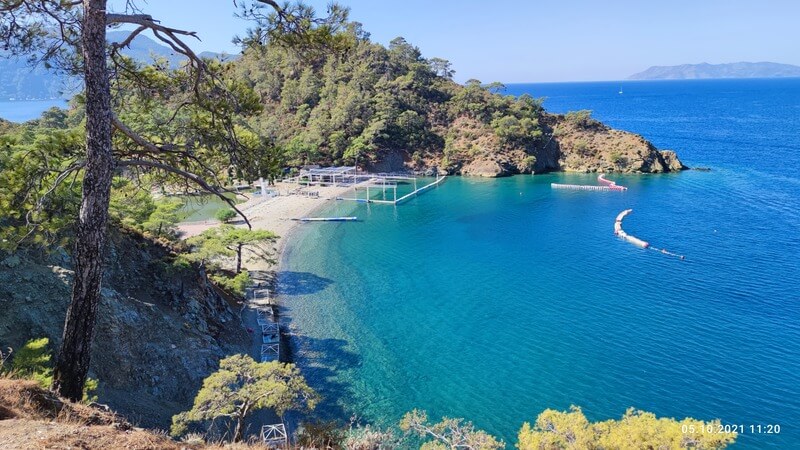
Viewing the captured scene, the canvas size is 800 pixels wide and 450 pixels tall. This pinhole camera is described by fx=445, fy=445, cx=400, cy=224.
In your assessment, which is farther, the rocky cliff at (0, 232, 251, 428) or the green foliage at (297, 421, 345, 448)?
the rocky cliff at (0, 232, 251, 428)

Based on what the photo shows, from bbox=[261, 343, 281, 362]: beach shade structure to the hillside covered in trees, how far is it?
39929 mm

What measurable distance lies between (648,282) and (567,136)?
145ft

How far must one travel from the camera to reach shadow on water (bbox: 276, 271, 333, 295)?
1051 inches

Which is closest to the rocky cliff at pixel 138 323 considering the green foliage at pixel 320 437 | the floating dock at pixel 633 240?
the green foliage at pixel 320 437

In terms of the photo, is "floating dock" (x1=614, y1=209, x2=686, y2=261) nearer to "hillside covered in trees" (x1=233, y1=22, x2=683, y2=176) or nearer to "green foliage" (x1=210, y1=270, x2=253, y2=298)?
"hillside covered in trees" (x1=233, y1=22, x2=683, y2=176)

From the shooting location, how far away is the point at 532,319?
23406mm

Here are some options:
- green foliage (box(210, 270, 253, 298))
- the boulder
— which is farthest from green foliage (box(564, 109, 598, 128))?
green foliage (box(210, 270, 253, 298))

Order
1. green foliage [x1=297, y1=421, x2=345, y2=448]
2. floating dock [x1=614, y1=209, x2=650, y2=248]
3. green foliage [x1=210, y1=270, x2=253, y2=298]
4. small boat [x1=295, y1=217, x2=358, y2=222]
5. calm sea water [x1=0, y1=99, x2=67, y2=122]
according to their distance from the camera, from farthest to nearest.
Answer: calm sea water [x1=0, y1=99, x2=67, y2=122]
small boat [x1=295, y1=217, x2=358, y2=222]
floating dock [x1=614, y1=209, x2=650, y2=248]
green foliage [x1=210, y1=270, x2=253, y2=298]
green foliage [x1=297, y1=421, x2=345, y2=448]

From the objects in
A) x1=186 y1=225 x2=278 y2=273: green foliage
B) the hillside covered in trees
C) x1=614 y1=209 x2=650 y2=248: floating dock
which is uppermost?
the hillside covered in trees

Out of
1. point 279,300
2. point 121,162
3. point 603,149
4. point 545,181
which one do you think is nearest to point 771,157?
point 603,149

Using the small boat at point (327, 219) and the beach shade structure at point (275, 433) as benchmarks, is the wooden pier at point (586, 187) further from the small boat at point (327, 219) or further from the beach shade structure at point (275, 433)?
the beach shade structure at point (275, 433)

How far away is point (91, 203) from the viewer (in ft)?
17.7

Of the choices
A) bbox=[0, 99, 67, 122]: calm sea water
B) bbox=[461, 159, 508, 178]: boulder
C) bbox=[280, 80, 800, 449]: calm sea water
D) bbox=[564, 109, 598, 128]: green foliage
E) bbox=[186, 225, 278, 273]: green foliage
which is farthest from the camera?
bbox=[0, 99, 67, 122]: calm sea water

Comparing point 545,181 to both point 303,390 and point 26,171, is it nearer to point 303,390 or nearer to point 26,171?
point 303,390
